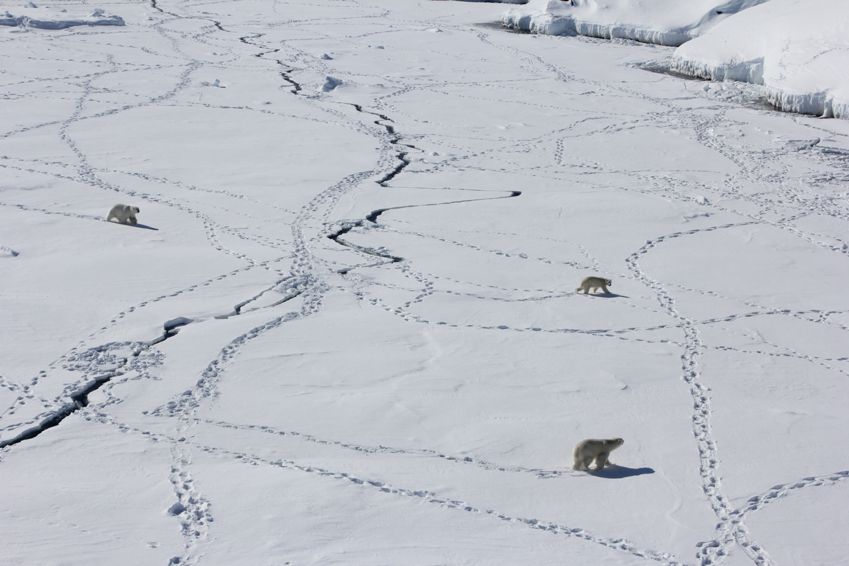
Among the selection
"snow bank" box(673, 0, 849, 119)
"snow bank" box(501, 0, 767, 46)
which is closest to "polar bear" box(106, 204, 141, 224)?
"snow bank" box(673, 0, 849, 119)

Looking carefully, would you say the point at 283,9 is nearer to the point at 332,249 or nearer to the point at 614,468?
the point at 332,249

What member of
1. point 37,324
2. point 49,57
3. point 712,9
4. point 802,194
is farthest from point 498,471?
point 712,9

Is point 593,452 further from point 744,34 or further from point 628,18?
point 628,18

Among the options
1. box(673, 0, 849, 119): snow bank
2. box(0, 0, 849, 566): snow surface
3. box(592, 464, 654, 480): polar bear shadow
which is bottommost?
box(592, 464, 654, 480): polar bear shadow

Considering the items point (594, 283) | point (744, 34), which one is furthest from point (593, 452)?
point (744, 34)

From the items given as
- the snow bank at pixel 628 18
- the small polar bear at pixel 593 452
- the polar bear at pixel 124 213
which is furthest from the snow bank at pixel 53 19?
the small polar bear at pixel 593 452

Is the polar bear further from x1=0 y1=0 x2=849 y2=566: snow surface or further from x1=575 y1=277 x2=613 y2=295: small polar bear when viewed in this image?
x1=575 y1=277 x2=613 y2=295: small polar bear
